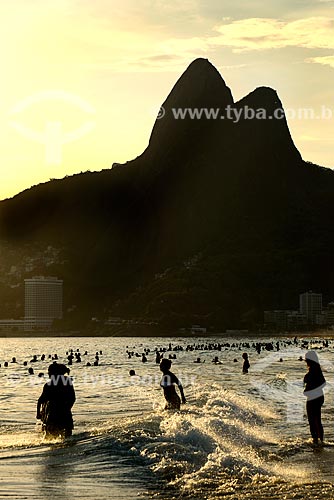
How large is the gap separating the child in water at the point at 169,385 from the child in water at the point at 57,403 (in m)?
2.60

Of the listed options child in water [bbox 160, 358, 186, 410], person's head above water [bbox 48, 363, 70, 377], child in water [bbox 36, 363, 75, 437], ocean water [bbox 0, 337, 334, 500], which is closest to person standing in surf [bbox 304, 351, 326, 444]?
ocean water [bbox 0, 337, 334, 500]

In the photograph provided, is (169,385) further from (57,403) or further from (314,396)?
(314,396)

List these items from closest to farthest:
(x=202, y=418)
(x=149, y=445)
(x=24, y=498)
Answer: (x=24, y=498), (x=149, y=445), (x=202, y=418)

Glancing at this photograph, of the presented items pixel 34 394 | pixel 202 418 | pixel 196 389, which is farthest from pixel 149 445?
pixel 34 394

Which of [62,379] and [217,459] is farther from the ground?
[62,379]

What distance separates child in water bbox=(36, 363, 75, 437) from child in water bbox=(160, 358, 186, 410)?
260 centimetres

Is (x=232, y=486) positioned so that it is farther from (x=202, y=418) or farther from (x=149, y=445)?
(x=202, y=418)

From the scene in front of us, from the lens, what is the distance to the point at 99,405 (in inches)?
1284

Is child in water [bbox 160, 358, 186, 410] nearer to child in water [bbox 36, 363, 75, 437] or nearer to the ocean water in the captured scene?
the ocean water

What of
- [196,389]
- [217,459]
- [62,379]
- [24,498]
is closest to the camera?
[24,498]

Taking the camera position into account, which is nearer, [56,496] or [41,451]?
[56,496]

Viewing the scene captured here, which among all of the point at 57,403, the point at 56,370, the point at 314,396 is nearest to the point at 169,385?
the point at 57,403

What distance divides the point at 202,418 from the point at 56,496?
29.1ft

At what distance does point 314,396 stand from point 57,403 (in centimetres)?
595
